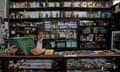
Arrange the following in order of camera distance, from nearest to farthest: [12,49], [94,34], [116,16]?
[12,49]
[116,16]
[94,34]

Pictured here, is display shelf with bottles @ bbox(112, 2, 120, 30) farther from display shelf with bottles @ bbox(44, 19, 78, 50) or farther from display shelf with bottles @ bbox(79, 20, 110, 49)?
display shelf with bottles @ bbox(44, 19, 78, 50)

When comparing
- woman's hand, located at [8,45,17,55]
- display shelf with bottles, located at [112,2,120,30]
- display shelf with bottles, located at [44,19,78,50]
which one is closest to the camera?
woman's hand, located at [8,45,17,55]

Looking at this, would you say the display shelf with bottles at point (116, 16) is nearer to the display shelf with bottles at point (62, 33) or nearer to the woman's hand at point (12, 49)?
the display shelf with bottles at point (62, 33)

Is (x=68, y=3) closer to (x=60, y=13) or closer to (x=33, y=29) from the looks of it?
(x=60, y=13)

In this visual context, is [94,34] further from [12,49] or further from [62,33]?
[12,49]

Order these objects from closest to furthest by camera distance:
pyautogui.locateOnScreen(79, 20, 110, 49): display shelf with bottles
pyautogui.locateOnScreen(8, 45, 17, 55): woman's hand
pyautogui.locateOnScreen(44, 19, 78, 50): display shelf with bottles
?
pyautogui.locateOnScreen(8, 45, 17, 55): woman's hand, pyautogui.locateOnScreen(44, 19, 78, 50): display shelf with bottles, pyautogui.locateOnScreen(79, 20, 110, 49): display shelf with bottles

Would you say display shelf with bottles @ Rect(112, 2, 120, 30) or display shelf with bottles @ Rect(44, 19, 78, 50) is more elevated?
display shelf with bottles @ Rect(112, 2, 120, 30)

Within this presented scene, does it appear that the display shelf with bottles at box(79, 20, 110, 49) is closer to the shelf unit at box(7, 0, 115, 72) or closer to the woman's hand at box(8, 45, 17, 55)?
the shelf unit at box(7, 0, 115, 72)

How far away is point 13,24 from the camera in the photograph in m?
7.18

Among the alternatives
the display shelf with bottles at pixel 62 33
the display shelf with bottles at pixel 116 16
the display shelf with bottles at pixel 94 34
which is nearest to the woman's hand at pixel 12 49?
the display shelf with bottles at pixel 116 16

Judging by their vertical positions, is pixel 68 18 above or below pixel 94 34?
above

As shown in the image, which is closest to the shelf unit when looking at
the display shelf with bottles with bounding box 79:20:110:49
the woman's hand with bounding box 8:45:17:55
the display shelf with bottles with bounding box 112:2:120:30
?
the display shelf with bottles with bounding box 79:20:110:49

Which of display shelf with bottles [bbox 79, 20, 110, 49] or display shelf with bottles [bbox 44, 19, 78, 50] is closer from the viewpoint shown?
display shelf with bottles [bbox 44, 19, 78, 50]

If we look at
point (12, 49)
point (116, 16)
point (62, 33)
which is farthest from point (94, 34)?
point (12, 49)
